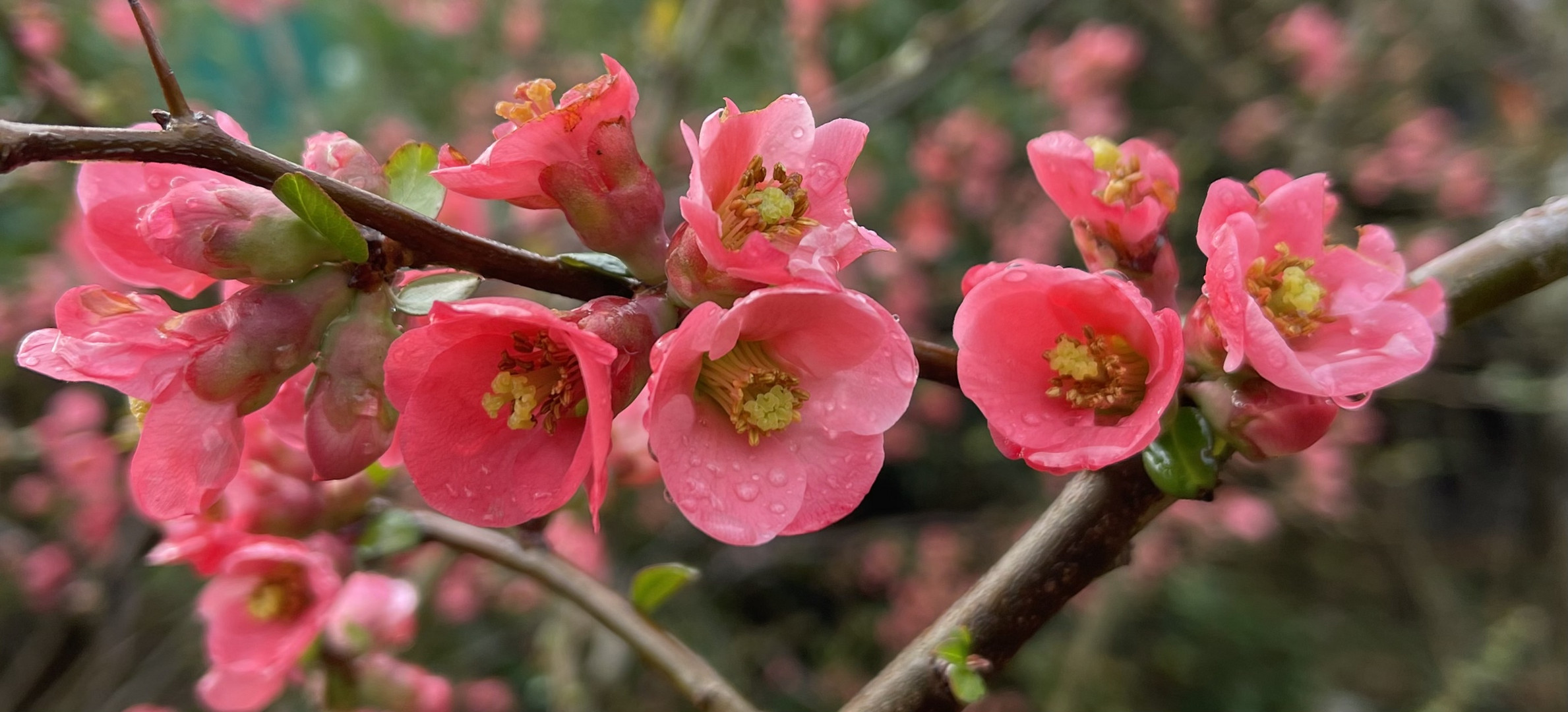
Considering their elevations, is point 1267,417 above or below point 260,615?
above

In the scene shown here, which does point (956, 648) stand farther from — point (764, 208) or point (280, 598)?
point (280, 598)

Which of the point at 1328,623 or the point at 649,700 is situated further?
the point at 1328,623

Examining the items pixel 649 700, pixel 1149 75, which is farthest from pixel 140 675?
pixel 1149 75

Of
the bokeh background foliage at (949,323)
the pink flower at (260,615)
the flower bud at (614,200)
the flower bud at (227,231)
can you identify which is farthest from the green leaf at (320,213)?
the bokeh background foliage at (949,323)

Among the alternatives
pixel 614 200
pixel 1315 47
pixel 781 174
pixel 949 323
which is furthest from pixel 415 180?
pixel 1315 47

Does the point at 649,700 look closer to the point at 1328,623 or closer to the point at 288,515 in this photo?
the point at 288,515

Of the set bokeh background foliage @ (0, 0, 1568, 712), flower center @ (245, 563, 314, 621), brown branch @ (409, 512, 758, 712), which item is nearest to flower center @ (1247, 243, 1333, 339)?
brown branch @ (409, 512, 758, 712)
